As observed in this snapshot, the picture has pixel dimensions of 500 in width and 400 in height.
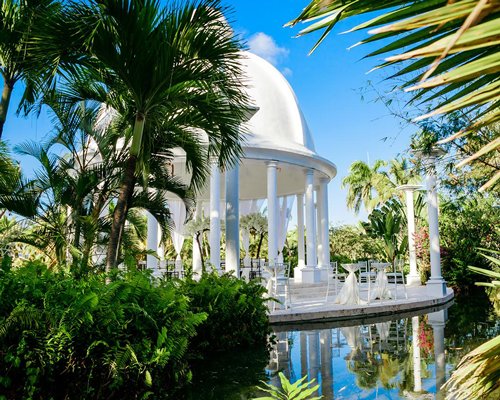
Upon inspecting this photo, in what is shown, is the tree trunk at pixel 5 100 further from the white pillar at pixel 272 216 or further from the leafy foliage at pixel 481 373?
the white pillar at pixel 272 216

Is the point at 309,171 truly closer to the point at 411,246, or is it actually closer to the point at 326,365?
the point at 411,246

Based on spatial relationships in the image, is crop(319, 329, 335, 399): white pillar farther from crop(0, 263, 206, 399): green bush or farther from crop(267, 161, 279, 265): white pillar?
crop(267, 161, 279, 265): white pillar

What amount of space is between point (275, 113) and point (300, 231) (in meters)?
5.52

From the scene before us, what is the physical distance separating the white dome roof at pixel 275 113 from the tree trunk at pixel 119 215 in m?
9.34

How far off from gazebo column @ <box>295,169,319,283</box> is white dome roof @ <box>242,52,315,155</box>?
118 centimetres

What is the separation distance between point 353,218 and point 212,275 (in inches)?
A: 1080

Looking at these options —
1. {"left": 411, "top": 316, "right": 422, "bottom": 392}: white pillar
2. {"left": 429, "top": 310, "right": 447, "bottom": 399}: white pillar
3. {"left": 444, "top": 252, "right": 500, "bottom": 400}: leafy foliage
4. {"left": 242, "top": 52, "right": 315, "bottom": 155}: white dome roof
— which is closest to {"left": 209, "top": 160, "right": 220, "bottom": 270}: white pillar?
{"left": 242, "top": 52, "right": 315, "bottom": 155}: white dome roof

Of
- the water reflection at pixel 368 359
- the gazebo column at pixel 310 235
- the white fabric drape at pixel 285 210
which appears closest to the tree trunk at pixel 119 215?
the water reflection at pixel 368 359

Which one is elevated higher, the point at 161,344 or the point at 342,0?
the point at 342,0

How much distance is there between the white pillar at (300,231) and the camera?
63.8ft

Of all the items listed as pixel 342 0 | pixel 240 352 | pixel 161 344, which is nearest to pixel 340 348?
pixel 240 352

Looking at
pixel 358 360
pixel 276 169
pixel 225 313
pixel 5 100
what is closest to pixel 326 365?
pixel 358 360

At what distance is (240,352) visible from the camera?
25.2 ft

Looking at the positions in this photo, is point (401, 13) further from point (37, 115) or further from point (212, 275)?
point (212, 275)
